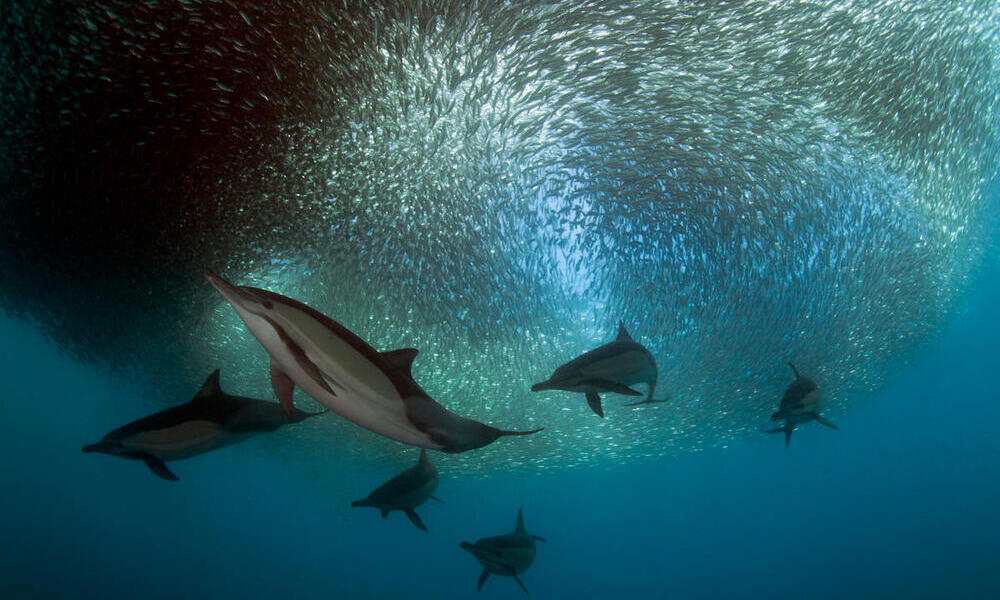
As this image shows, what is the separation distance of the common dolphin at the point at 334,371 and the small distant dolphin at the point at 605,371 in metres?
0.95

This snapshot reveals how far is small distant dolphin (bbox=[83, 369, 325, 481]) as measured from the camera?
236 cm

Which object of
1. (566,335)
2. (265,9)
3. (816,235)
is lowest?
(265,9)

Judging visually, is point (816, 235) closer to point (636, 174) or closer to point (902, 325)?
point (636, 174)

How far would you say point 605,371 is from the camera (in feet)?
7.99

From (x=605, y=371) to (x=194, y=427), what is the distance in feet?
7.71

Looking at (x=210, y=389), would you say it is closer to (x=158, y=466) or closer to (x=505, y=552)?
(x=158, y=466)

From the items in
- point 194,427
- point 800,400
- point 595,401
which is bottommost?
point 194,427

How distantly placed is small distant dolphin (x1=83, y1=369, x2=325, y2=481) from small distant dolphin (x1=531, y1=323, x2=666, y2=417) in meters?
1.62

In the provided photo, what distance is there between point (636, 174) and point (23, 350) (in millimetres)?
24479

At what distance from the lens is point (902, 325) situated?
991cm

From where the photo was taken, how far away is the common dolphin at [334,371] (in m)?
0.99

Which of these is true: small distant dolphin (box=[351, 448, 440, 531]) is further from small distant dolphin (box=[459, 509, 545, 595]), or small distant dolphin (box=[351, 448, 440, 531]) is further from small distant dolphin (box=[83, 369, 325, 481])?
small distant dolphin (box=[83, 369, 325, 481])

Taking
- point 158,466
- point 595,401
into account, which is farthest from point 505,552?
point 158,466

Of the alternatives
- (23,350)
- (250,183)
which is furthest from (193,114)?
(23,350)
